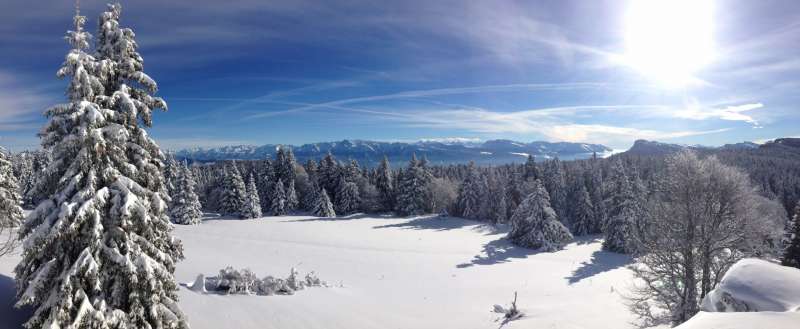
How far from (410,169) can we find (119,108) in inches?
2287

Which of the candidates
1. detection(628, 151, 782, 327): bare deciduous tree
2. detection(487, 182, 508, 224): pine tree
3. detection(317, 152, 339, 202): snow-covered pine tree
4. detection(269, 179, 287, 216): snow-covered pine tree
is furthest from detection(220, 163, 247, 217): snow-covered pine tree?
detection(628, 151, 782, 327): bare deciduous tree

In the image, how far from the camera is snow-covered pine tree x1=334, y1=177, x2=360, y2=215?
6706 centimetres

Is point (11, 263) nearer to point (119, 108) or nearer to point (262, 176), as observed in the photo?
point (119, 108)

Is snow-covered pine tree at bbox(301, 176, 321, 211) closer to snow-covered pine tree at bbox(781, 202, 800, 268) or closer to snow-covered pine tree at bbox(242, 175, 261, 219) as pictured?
snow-covered pine tree at bbox(242, 175, 261, 219)

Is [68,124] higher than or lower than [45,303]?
higher

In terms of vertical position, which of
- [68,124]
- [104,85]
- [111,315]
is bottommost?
[111,315]

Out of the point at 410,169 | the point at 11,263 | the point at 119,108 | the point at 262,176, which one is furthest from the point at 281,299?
the point at 262,176

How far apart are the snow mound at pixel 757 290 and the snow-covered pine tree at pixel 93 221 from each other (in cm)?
1315

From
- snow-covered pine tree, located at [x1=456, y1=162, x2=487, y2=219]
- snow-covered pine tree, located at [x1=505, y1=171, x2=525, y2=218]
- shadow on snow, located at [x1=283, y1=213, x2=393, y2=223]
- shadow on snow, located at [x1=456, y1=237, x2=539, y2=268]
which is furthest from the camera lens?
snow-covered pine tree, located at [x1=456, y1=162, x2=487, y2=219]

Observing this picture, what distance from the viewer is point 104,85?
10.2 metres

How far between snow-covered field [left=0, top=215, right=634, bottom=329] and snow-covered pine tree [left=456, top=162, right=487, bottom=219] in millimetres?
7982

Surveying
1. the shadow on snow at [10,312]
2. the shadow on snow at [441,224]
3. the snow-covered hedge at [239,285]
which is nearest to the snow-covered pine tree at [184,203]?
the shadow on snow at [441,224]

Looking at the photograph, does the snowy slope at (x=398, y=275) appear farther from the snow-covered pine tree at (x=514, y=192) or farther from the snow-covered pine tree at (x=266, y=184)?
the snow-covered pine tree at (x=266, y=184)

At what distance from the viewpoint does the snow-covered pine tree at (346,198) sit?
2640 inches
